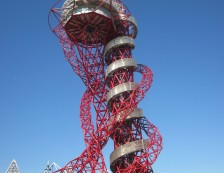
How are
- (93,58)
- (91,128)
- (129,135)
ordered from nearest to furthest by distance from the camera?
1. (129,135)
2. (91,128)
3. (93,58)

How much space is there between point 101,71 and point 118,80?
5120mm

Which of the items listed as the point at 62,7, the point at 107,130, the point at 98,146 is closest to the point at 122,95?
the point at 107,130

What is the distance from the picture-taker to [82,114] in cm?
4481

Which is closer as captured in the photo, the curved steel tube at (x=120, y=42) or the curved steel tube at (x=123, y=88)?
the curved steel tube at (x=123, y=88)

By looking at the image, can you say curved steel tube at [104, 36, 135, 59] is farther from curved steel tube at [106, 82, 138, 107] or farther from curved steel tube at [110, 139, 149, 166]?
curved steel tube at [110, 139, 149, 166]

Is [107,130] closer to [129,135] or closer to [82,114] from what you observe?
[129,135]

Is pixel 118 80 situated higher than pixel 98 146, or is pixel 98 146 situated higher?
pixel 118 80

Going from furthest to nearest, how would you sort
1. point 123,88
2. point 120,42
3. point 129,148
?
point 120,42
point 123,88
point 129,148

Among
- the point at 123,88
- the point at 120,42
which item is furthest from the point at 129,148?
the point at 120,42

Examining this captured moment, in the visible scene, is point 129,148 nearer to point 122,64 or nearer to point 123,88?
point 123,88

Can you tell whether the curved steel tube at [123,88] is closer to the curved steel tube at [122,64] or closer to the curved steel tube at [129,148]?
the curved steel tube at [122,64]

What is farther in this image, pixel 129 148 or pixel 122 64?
pixel 122 64

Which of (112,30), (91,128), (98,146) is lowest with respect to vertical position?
(98,146)

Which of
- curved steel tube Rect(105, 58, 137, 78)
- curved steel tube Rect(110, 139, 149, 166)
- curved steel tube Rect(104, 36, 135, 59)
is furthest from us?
curved steel tube Rect(104, 36, 135, 59)
